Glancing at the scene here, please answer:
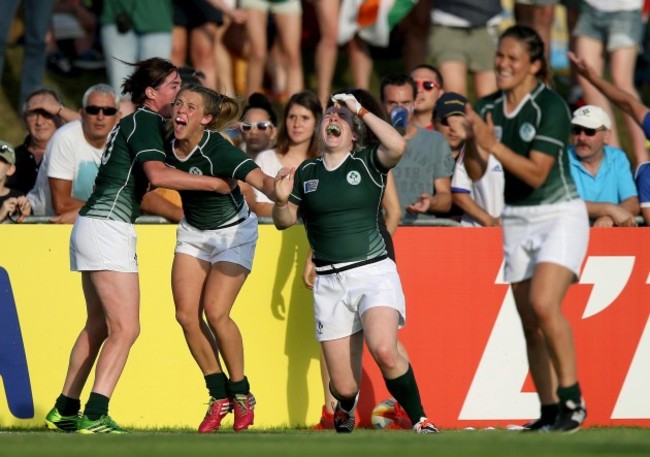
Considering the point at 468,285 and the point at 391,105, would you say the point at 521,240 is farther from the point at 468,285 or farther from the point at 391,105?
the point at 391,105

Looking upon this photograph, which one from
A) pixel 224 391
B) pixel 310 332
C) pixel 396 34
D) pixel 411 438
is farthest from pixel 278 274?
pixel 396 34

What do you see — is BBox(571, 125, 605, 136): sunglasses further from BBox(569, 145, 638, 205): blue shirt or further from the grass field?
the grass field

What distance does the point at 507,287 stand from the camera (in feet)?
37.5

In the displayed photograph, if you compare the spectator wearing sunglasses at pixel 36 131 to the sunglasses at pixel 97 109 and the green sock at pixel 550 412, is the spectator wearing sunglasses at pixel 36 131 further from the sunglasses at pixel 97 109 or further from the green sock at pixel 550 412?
the green sock at pixel 550 412

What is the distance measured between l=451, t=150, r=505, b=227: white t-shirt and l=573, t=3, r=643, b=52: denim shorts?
243cm

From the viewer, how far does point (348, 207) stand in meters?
9.55

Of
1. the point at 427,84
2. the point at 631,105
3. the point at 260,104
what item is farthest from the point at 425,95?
the point at 631,105

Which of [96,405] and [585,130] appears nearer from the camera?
[96,405]

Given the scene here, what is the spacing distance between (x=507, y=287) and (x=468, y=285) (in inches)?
12.3

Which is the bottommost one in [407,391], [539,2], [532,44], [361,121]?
[407,391]

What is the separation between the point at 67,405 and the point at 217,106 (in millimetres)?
2344

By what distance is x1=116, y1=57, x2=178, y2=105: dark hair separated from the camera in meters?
10.1

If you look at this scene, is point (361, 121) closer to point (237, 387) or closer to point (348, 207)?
point (348, 207)

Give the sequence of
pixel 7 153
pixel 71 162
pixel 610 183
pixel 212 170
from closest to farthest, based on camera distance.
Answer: pixel 212 170, pixel 7 153, pixel 71 162, pixel 610 183
